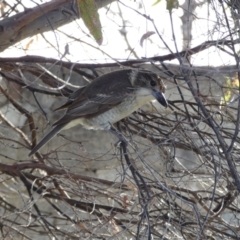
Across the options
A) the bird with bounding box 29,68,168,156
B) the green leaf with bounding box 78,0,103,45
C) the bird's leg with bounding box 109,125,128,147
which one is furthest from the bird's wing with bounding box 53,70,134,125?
the green leaf with bounding box 78,0,103,45

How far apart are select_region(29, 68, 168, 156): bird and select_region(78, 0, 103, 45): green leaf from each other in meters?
1.46

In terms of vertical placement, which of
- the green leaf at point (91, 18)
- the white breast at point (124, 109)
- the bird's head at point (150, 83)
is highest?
the bird's head at point (150, 83)

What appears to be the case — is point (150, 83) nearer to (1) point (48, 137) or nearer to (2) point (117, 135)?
(2) point (117, 135)

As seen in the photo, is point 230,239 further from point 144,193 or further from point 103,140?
point 103,140

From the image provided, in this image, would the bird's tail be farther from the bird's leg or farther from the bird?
the bird's leg

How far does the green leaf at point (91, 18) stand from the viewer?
9.76ft

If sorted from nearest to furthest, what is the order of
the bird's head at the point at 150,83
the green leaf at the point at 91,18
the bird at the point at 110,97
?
1. the green leaf at the point at 91,18
2. the bird's head at the point at 150,83
3. the bird at the point at 110,97

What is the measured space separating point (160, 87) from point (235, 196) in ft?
3.87

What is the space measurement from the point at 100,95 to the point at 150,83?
372mm

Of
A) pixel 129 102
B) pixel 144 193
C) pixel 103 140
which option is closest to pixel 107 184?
pixel 144 193

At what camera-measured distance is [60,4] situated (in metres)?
3.34

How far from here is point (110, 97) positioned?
461cm

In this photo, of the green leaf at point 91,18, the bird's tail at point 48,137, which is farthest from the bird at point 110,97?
the green leaf at point 91,18

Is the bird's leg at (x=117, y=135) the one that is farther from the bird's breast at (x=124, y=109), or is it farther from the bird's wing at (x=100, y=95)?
the bird's wing at (x=100, y=95)
